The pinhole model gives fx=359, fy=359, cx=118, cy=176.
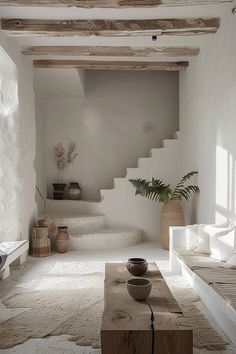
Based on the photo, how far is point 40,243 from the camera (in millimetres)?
5348

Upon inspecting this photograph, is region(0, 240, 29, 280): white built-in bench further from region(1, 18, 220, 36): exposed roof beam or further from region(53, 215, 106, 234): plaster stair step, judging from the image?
region(1, 18, 220, 36): exposed roof beam

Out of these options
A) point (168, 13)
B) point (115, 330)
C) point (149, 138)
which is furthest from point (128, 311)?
point (149, 138)

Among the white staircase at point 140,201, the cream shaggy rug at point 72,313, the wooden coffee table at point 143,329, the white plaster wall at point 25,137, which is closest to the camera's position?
the wooden coffee table at point 143,329

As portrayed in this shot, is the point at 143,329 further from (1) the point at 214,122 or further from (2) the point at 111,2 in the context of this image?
(1) the point at 214,122

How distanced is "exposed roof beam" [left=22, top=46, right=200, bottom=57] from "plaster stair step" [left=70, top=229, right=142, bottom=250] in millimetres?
2853

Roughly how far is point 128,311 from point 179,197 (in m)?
3.87

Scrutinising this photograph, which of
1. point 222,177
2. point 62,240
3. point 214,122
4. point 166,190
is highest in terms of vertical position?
point 214,122

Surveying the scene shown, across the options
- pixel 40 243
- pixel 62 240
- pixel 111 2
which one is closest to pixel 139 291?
pixel 111 2

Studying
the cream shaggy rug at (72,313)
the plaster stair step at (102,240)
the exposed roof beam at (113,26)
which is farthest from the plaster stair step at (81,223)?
the exposed roof beam at (113,26)

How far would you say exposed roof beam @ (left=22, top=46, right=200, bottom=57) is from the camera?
5.26 meters

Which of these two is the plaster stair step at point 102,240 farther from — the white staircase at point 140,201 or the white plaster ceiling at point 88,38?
the white plaster ceiling at point 88,38

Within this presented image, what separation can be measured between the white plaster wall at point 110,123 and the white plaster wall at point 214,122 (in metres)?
1.35

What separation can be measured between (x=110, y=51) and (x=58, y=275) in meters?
3.29

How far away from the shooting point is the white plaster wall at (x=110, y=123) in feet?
24.4
